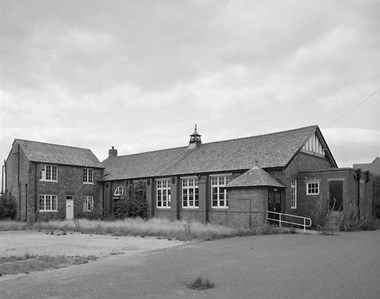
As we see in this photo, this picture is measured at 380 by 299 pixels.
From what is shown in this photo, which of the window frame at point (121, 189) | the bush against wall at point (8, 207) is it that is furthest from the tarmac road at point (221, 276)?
the bush against wall at point (8, 207)

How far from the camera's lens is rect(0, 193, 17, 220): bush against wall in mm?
37750

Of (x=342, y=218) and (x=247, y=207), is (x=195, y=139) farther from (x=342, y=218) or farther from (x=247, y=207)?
(x=342, y=218)

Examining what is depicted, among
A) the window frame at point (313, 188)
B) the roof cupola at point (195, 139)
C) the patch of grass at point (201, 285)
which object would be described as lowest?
the patch of grass at point (201, 285)

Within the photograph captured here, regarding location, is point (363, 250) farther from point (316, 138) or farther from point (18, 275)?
point (316, 138)

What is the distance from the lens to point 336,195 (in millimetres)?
29891

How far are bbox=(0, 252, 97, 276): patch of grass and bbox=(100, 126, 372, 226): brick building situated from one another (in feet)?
48.8

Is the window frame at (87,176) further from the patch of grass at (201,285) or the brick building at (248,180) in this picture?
the patch of grass at (201,285)

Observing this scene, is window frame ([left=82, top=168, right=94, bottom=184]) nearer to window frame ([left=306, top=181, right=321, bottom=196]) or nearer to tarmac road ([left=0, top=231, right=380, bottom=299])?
window frame ([left=306, top=181, right=321, bottom=196])

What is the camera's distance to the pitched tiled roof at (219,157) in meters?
31.6

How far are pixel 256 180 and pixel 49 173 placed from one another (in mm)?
20631

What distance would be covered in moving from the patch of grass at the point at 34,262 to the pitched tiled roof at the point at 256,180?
588 inches

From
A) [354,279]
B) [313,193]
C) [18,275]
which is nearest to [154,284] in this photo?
[18,275]

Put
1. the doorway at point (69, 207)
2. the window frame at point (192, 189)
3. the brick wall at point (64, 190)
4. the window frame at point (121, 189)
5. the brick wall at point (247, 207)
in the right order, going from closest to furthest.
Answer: the brick wall at point (247, 207) → the window frame at point (192, 189) → the brick wall at point (64, 190) → the doorway at point (69, 207) → the window frame at point (121, 189)

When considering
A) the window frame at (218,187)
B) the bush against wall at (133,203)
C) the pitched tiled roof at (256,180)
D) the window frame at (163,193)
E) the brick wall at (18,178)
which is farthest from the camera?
the bush against wall at (133,203)
